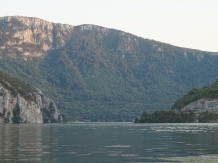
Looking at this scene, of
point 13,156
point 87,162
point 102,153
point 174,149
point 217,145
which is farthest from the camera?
point 217,145

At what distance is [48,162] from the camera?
53.2 metres

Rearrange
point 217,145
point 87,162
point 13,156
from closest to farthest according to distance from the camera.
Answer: point 87,162 < point 13,156 < point 217,145

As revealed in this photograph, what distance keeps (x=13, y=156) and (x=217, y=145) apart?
104ft

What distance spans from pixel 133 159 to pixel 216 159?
371 inches

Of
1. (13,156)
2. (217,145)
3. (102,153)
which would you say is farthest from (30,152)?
(217,145)

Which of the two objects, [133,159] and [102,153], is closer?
[133,159]

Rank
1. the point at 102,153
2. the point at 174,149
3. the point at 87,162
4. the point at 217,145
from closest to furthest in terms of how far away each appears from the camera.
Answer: the point at 87,162 < the point at 102,153 < the point at 174,149 < the point at 217,145

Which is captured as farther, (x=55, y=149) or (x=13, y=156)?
(x=55, y=149)

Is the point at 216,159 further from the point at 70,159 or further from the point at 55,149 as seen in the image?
the point at 55,149

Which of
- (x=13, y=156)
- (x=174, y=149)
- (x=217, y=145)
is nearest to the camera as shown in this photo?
(x=13, y=156)

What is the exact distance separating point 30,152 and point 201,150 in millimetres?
22897

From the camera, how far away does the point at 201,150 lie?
65625 millimetres

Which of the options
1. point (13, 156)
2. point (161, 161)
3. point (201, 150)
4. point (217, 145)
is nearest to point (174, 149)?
point (201, 150)

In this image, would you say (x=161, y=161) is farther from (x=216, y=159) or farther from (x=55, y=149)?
(x=55, y=149)
